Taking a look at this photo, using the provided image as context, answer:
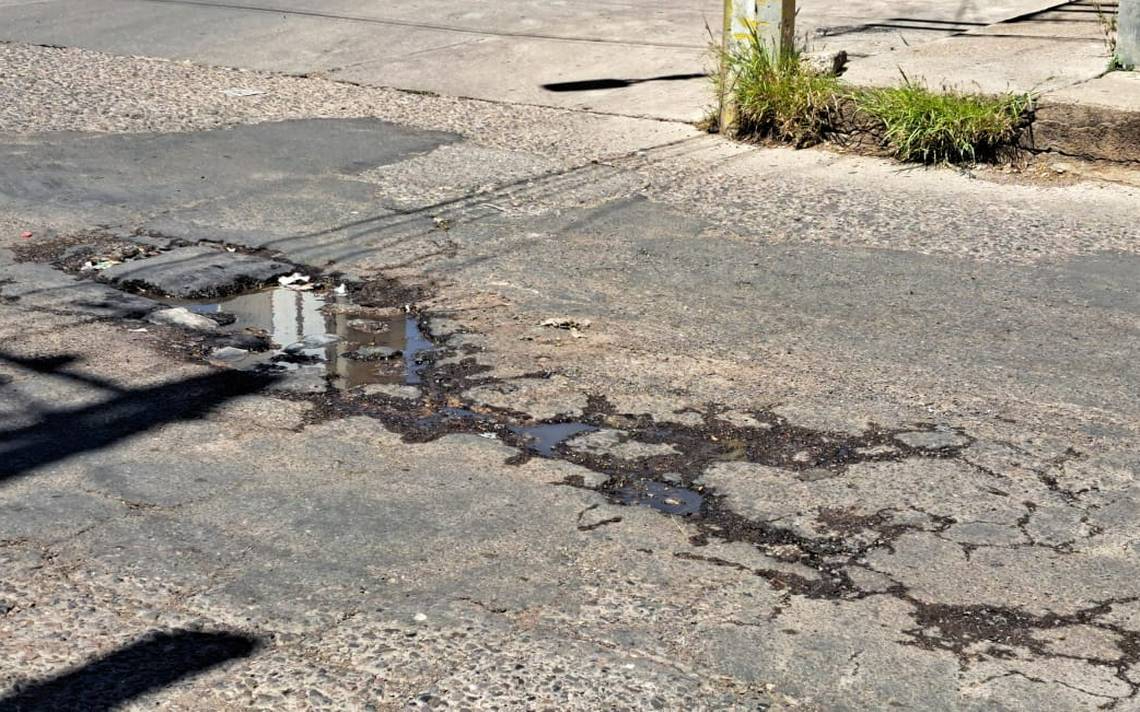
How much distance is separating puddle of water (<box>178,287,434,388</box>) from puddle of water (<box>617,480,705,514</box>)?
133cm

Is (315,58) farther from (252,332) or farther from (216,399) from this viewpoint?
(216,399)

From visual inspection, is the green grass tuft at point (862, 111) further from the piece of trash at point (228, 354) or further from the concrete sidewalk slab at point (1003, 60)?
the piece of trash at point (228, 354)

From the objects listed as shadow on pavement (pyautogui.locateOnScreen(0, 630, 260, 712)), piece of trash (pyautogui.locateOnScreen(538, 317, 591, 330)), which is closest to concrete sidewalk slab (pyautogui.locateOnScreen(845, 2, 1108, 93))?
piece of trash (pyautogui.locateOnScreen(538, 317, 591, 330))

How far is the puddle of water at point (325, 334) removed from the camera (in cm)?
600

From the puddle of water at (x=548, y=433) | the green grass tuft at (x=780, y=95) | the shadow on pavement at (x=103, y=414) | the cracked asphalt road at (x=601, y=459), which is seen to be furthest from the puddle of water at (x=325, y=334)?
the green grass tuft at (x=780, y=95)

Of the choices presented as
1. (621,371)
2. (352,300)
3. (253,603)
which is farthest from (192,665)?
(352,300)

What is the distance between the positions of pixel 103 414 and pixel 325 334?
123 cm

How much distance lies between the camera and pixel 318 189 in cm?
893

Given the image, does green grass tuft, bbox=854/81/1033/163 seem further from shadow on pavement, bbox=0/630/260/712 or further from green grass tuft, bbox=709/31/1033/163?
shadow on pavement, bbox=0/630/260/712

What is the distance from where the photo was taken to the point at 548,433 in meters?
5.36

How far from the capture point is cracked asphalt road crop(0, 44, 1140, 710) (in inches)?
151

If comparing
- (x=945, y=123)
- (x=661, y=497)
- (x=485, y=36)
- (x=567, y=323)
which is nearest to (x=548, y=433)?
(x=661, y=497)

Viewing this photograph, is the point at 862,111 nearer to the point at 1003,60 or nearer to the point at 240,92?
the point at 1003,60

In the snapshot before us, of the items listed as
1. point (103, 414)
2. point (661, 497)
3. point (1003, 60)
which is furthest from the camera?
point (1003, 60)
